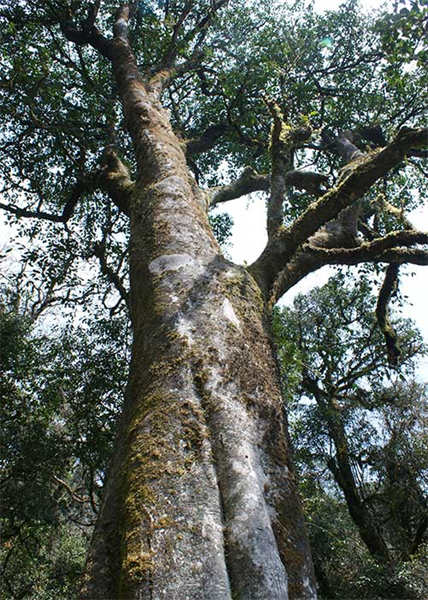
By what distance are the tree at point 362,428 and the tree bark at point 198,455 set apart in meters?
9.60

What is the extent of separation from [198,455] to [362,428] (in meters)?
13.8

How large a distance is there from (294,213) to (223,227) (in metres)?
1.85

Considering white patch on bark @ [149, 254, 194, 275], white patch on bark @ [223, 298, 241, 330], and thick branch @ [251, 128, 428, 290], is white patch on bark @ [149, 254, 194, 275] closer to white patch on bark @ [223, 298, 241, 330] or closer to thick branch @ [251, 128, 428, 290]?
white patch on bark @ [223, 298, 241, 330]

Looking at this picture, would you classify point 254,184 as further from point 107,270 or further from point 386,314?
point 107,270

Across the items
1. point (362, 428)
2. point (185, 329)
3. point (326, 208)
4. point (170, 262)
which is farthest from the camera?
point (362, 428)

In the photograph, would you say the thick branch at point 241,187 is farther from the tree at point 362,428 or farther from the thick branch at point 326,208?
the tree at point 362,428

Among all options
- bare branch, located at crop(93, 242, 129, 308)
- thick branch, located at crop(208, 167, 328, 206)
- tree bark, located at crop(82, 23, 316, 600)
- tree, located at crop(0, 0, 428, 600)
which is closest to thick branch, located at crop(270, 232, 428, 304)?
tree, located at crop(0, 0, 428, 600)

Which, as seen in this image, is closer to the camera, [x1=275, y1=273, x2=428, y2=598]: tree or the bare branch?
the bare branch

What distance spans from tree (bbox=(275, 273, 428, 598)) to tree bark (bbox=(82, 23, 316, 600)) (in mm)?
9602

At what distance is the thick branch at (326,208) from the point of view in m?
3.24

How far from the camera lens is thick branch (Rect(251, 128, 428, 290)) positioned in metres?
3.24

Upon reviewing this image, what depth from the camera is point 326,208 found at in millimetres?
3279

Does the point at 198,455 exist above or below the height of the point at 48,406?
below

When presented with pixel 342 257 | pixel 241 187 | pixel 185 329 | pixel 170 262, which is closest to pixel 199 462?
pixel 185 329
